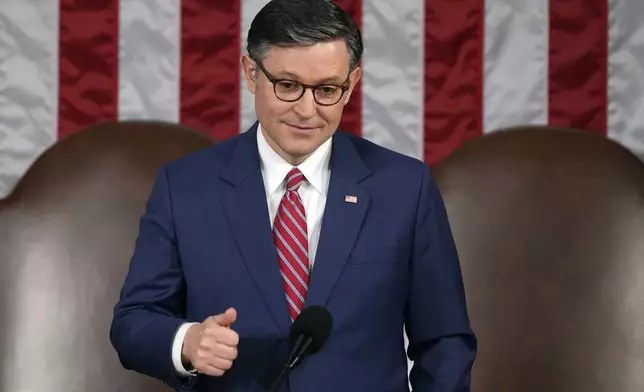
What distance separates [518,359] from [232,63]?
84 cm

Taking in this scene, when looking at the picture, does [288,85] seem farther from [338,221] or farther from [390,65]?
[390,65]

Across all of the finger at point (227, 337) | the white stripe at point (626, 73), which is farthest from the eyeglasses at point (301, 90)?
the white stripe at point (626, 73)

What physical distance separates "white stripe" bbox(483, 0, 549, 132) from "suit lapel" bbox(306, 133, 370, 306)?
31.2 inches

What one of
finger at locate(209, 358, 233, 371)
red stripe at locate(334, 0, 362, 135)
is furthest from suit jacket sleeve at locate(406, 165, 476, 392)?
red stripe at locate(334, 0, 362, 135)

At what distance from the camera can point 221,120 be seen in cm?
220

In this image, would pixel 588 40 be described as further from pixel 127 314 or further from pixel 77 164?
pixel 127 314

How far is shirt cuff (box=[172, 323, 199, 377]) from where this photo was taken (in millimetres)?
1309

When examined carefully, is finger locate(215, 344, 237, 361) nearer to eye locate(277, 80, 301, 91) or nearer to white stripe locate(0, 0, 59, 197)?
eye locate(277, 80, 301, 91)

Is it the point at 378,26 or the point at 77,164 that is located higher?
the point at 378,26

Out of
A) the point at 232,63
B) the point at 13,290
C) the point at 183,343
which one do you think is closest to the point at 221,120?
the point at 232,63

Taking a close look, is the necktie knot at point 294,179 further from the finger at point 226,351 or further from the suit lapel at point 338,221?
the finger at point 226,351

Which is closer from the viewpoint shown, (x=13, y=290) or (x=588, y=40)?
(x=13, y=290)

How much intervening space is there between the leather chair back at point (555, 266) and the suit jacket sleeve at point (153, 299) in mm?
808

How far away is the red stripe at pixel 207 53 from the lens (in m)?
2.18
